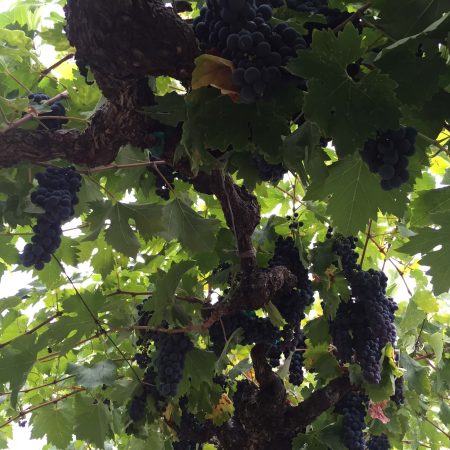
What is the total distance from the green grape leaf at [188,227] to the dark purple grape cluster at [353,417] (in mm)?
1075

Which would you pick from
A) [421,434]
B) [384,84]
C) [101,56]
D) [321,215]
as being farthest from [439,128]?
[421,434]

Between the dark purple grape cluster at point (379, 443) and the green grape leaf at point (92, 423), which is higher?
the green grape leaf at point (92, 423)

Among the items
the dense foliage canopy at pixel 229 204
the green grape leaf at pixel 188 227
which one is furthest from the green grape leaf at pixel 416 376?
the green grape leaf at pixel 188 227

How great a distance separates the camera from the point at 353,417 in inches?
91.1

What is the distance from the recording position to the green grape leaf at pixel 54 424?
8.66 ft

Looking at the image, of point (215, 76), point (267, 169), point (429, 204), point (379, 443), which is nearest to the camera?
point (215, 76)

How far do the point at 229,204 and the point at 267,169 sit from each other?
2.01 feet

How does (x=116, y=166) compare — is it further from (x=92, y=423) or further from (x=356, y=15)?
(x=92, y=423)

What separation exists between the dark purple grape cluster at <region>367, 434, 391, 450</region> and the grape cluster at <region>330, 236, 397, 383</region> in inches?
27.3

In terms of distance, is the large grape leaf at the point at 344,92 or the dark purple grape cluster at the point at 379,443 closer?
the large grape leaf at the point at 344,92

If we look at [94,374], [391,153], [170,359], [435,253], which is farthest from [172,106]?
[94,374]

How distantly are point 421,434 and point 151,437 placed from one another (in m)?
1.69

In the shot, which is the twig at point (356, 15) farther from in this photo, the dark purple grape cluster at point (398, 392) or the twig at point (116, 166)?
the dark purple grape cluster at point (398, 392)

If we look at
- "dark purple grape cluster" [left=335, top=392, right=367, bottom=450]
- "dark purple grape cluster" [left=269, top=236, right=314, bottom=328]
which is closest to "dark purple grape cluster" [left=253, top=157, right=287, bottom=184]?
"dark purple grape cluster" [left=269, top=236, right=314, bottom=328]
